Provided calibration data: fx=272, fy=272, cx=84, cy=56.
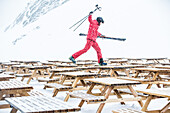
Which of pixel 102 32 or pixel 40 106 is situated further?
pixel 102 32

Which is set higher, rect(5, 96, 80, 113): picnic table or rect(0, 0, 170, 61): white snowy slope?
rect(0, 0, 170, 61): white snowy slope

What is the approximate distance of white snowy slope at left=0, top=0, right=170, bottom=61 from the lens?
52.9ft

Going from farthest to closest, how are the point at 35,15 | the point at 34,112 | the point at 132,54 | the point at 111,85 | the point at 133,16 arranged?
the point at 35,15 < the point at 133,16 < the point at 132,54 < the point at 111,85 < the point at 34,112

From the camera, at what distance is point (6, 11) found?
1814 centimetres

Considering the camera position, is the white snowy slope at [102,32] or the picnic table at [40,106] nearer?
the picnic table at [40,106]

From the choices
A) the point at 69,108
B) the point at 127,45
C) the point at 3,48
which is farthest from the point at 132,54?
the point at 69,108

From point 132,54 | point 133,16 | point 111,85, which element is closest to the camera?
point 111,85

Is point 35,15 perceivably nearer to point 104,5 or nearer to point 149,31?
point 104,5

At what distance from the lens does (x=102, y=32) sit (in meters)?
16.7

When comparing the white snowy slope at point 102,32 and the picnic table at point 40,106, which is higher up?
the white snowy slope at point 102,32

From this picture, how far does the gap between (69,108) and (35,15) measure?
67.2 feet

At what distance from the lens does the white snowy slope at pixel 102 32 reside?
16.1 meters

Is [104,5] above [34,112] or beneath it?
above

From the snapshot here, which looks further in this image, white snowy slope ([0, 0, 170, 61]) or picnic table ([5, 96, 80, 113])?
white snowy slope ([0, 0, 170, 61])
